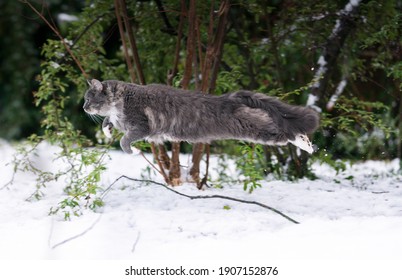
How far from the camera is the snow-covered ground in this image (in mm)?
3123

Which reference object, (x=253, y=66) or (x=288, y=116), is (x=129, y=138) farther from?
(x=253, y=66)

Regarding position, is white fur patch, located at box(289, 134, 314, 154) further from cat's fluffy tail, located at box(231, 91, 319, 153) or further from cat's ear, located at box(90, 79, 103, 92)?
cat's ear, located at box(90, 79, 103, 92)

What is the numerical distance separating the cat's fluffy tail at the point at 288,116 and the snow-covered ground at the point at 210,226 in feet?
2.18

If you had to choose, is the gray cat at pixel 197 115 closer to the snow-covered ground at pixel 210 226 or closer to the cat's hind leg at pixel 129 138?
the cat's hind leg at pixel 129 138

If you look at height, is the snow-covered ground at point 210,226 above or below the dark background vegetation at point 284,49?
below

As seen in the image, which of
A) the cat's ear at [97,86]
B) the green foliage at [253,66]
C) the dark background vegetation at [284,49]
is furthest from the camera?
the dark background vegetation at [284,49]

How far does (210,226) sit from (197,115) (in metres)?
1.05

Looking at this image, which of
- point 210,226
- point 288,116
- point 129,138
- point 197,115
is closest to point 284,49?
point 210,226

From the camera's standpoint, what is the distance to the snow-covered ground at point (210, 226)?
3.12m

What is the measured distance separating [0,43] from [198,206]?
21.1ft

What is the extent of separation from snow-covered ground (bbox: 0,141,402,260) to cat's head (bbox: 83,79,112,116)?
0.88m

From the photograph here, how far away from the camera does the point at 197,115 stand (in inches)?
115

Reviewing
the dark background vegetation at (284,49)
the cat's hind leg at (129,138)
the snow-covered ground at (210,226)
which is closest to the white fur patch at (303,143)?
the snow-covered ground at (210,226)

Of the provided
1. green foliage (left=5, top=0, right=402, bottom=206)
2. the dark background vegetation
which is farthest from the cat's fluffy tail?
the dark background vegetation
